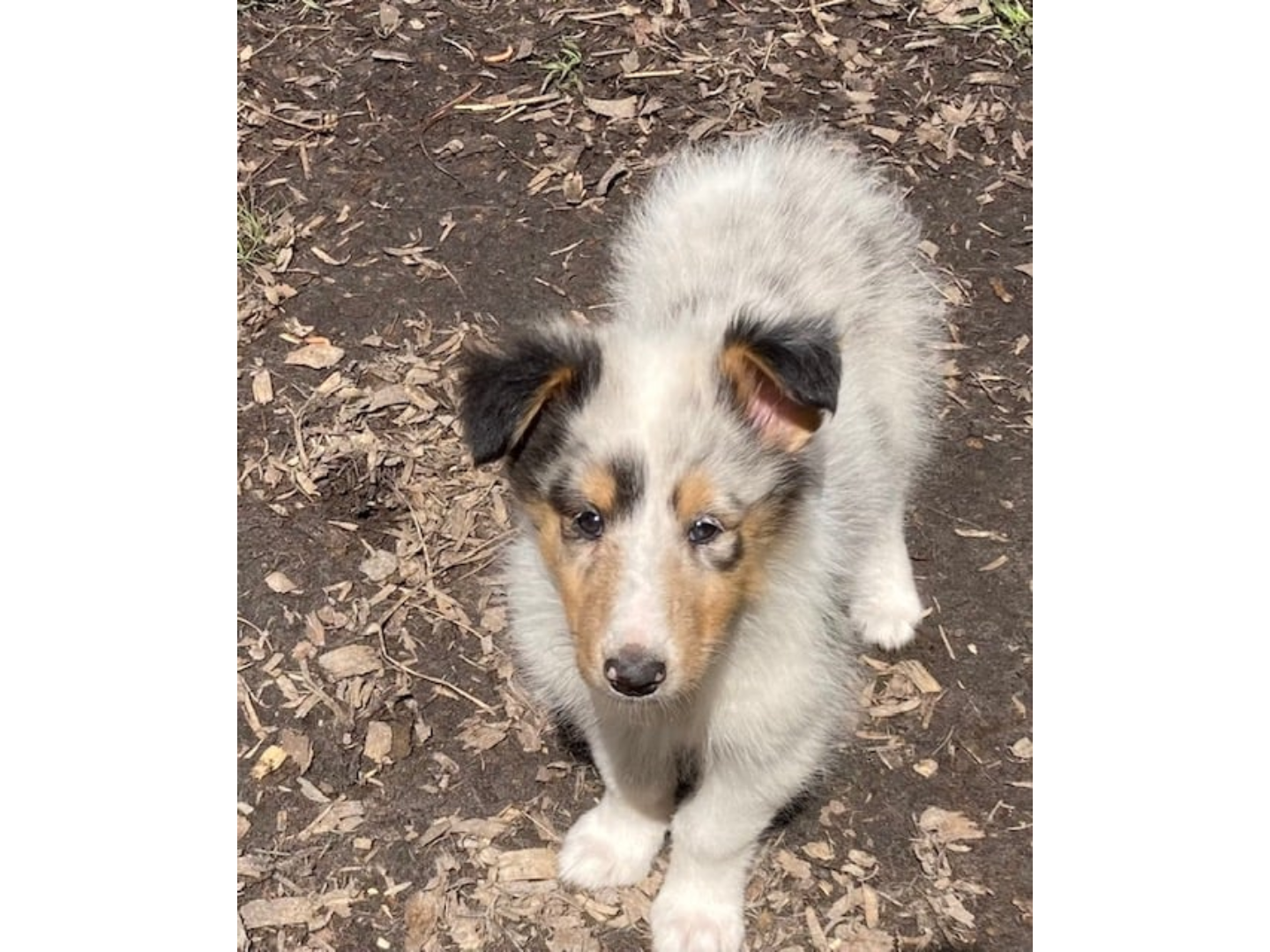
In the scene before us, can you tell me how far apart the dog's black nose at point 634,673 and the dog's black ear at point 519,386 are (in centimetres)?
69

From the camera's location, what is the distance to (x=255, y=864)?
439 cm

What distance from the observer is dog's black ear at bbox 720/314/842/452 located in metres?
3.31

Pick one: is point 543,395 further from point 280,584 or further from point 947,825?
point 947,825

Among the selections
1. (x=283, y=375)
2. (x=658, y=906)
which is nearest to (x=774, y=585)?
(x=658, y=906)

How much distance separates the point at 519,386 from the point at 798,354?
2.51ft

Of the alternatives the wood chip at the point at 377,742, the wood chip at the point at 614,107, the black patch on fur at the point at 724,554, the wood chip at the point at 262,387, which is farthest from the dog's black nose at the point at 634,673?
the wood chip at the point at 614,107

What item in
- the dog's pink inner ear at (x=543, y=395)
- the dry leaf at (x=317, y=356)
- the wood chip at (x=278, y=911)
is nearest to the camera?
the dog's pink inner ear at (x=543, y=395)

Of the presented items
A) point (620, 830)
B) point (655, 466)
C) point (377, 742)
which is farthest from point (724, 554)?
point (377, 742)

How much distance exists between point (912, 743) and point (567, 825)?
4.41 feet

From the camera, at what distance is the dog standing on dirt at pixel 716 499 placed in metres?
3.31

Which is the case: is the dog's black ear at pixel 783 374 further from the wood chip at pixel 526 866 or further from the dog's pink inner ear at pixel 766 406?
the wood chip at pixel 526 866

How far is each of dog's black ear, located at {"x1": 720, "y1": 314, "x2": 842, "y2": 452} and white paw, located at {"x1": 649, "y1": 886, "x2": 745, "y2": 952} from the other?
1591mm

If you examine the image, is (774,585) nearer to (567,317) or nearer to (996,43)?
(567,317)

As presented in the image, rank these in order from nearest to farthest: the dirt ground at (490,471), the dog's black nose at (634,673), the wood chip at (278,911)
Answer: the dog's black nose at (634,673) < the wood chip at (278,911) < the dirt ground at (490,471)
